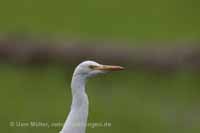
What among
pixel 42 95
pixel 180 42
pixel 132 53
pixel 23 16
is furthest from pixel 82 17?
pixel 42 95

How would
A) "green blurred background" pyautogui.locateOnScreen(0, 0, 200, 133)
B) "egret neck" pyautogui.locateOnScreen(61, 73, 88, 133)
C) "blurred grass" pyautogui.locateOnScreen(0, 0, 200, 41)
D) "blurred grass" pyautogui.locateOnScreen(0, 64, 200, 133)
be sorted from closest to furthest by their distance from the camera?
"egret neck" pyautogui.locateOnScreen(61, 73, 88, 133)
"blurred grass" pyautogui.locateOnScreen(0, 64, 200, 133)
"green blurred background" pyautogui.locateOnScreen(0, 0, 200, 133)
"blurred grass" pyautogui.locateOnScreen(0, 0, 200, 41)

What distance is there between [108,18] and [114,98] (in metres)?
9.46

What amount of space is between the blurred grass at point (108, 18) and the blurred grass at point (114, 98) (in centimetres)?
399

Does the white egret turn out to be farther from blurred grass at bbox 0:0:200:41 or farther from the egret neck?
blurred grass at bbox 0:0:200:41

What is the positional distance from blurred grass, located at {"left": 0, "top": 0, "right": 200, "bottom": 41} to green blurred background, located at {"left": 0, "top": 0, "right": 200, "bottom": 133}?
0.08 ft

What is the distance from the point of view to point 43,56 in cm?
1583

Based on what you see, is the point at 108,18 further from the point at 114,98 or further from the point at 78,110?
the point at 78,110

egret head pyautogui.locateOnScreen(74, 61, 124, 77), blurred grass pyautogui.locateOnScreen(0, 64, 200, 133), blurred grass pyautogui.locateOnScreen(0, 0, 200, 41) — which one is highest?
blurred grass pyautogui.locateOnScreen(0, 0, 200, 41)

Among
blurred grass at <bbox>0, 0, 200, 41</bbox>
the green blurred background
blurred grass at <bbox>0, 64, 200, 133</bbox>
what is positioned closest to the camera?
blurred grass at <bbox>0, 64, 200, 133</bbox>

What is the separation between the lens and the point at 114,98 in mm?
13969

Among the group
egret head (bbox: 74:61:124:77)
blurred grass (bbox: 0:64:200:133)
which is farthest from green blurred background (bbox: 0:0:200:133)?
egret head (bbox: 74:61:124:77)

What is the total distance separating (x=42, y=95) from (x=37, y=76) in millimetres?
1488

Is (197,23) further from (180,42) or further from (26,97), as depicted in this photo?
(26,97)

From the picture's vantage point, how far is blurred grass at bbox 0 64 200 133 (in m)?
12.2
